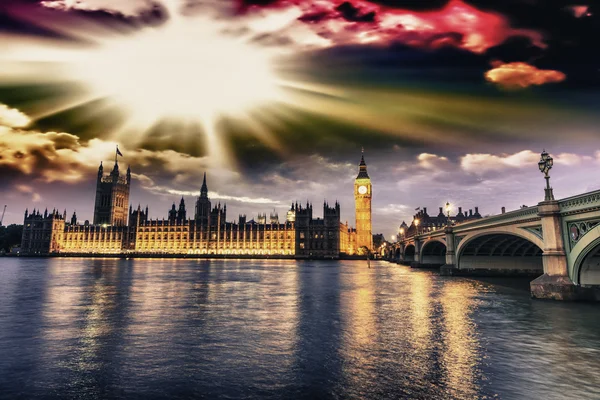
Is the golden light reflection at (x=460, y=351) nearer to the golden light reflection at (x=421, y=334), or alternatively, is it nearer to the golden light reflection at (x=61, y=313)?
the golden light reflection at (x=421, y=334)

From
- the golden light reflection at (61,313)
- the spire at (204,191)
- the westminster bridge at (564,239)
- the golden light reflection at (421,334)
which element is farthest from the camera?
the spire at (204,191)

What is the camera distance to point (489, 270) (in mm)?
52062

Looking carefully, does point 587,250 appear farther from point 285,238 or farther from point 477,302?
point 285,238

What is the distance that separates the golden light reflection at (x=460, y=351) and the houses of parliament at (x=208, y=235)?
134 m

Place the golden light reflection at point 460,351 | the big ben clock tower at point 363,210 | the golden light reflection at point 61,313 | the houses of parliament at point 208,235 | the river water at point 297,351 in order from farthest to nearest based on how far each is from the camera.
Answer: the big ben clock tower at point 363,210, the houses of parliament at point 208,235, the golden light reflection at point 61,313, the golden light reflection at point 460,351, the river water at point 297,351

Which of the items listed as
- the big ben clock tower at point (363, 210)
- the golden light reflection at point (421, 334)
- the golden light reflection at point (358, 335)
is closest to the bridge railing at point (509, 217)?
the golden light reflection at point (421, 334)

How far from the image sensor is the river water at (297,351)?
9.16 meters

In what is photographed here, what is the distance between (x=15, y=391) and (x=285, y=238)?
155m

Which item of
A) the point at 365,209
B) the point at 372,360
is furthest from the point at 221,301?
the point at 365,209

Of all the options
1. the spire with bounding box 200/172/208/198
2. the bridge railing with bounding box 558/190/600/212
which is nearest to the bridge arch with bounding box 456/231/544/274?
the bridge railing with bounding box 558/190/600/212

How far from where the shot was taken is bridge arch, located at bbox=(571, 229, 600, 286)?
2128cm

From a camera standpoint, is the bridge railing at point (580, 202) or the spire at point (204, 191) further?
the spire at point (204, 191)

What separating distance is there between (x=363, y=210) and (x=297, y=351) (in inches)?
7082

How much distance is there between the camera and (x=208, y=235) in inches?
6742
